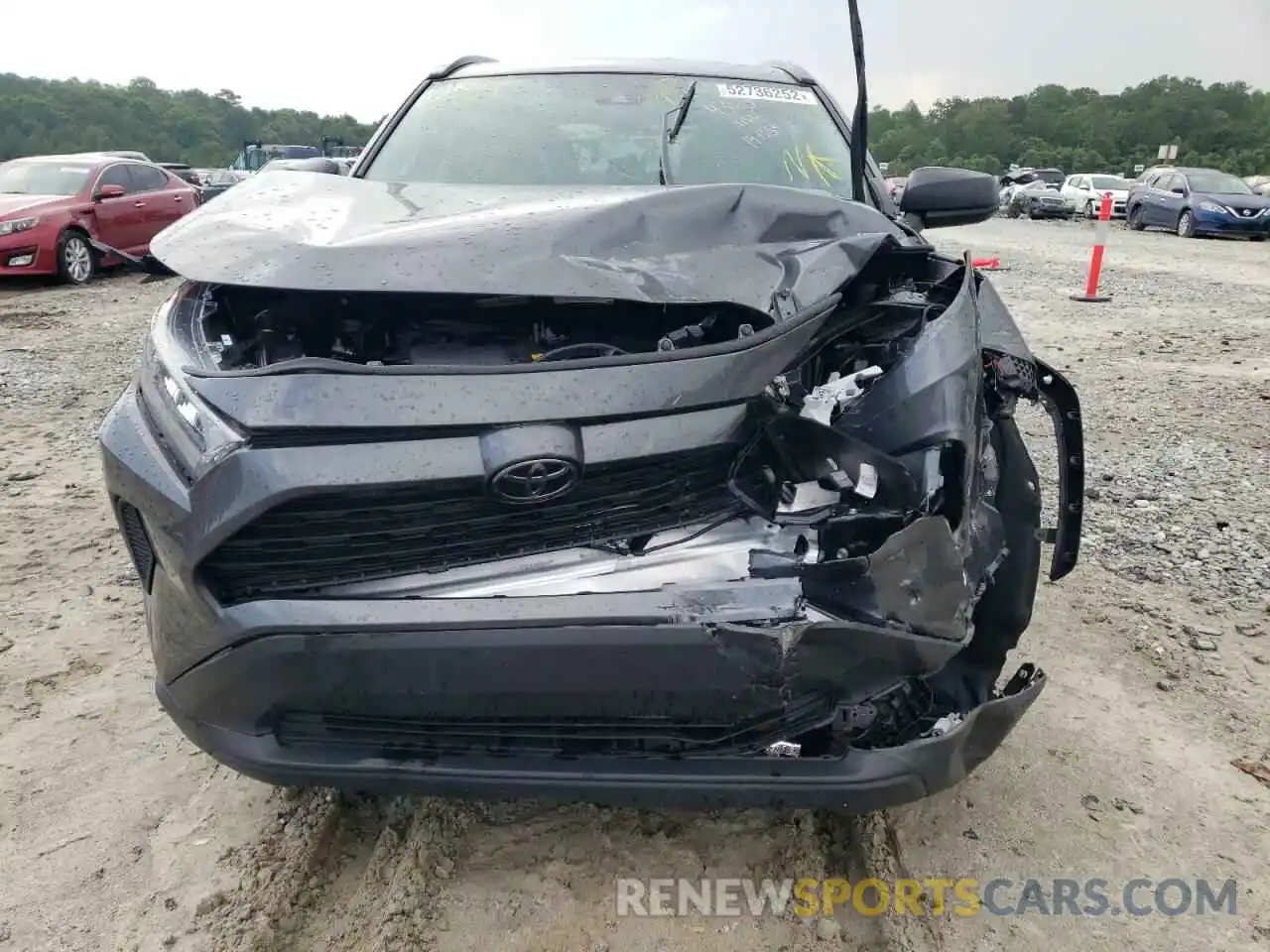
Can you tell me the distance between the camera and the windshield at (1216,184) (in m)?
19.3

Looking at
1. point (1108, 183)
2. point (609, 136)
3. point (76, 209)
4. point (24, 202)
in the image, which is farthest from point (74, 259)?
point (1108, 183)

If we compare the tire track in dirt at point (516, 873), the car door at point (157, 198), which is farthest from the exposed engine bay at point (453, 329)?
the car door at point (157, 198)

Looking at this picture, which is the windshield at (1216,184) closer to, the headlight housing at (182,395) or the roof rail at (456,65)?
the roof rail at (456,65)

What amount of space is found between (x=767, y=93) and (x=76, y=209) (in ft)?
32.5

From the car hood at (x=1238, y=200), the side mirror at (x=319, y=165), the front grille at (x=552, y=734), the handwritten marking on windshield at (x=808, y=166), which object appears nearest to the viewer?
the front grille at (x=552, y=734)

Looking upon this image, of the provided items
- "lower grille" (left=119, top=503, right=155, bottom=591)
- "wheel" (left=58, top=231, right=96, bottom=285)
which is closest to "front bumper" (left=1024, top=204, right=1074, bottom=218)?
"wheel" (left=58, top=231, right=96, bottom=285)

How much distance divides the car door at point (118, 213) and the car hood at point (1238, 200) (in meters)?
19.4

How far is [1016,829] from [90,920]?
2.06 m

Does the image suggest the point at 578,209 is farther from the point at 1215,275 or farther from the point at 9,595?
the point at 1215,275

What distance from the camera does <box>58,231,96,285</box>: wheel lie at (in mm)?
10367

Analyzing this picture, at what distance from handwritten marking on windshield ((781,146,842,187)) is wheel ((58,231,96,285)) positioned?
9.98m

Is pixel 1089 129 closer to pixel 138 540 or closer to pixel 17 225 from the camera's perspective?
pixel 17 225

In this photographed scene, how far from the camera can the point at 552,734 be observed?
1.70 meters

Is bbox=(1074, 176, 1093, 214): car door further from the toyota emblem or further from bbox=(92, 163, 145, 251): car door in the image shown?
the toyota emblem
